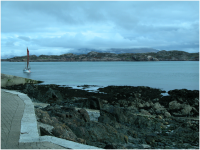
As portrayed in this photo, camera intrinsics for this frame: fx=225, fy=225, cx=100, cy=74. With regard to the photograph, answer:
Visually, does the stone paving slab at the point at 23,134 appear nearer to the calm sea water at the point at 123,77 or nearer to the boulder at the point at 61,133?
the boulder at the point at 61,133

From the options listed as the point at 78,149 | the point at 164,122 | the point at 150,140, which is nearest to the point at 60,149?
the point at 78,149

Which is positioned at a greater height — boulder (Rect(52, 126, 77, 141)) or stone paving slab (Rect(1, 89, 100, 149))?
stone paving slab (Rect(1, 89, 100, 149))

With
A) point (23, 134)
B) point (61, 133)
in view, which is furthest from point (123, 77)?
point (23, 134)

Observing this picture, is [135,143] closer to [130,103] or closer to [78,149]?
[78,149]

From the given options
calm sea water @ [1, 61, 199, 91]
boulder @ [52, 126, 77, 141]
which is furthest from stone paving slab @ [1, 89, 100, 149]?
calm sea water @ [1, 61, 199, 91]

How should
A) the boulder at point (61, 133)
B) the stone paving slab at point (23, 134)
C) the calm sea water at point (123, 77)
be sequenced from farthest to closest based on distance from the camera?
the calm sea water at point (123, 77), the boulder at point (61, 133), the stone paving slab at point (23, 134)

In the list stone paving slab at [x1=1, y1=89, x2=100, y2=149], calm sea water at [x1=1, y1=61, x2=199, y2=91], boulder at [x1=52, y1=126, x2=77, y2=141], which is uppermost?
stone paving slab at [x1=1, y1=89, x2=100, y2=149]

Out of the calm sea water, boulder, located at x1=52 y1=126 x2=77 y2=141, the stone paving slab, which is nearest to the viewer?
the stone paving slab

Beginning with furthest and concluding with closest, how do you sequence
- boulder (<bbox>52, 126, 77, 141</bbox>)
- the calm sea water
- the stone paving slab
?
the calm sea water
boulder (<bbox>52, 126, 77, 141</bbox>)
the stone paving slab

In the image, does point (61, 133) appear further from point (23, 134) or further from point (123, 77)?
point (123, 77)

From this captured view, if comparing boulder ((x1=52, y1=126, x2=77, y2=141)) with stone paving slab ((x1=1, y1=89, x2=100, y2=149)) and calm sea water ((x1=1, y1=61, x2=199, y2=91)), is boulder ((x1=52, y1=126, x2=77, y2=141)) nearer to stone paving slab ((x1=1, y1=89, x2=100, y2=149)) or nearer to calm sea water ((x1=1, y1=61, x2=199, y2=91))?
stone paving slab ((x1=1, y1=89, x2=100, y2=149))

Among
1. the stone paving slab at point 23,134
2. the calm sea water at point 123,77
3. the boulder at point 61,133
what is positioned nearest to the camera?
the stone paving slab at point 23,134

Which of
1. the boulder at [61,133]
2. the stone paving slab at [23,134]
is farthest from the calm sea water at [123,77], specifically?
the boulder at [61,133]

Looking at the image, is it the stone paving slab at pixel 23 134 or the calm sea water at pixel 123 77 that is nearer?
the stone paving slab at pixel 23 134
